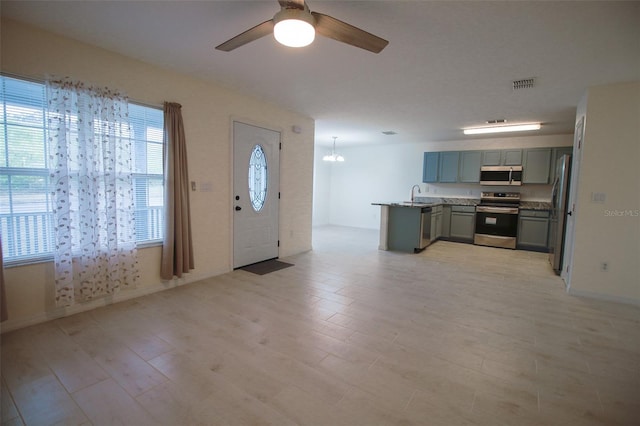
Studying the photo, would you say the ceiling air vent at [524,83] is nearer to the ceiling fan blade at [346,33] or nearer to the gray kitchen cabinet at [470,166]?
the ceiling fan blade at [346,33]

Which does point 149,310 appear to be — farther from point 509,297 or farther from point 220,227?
point 509,297

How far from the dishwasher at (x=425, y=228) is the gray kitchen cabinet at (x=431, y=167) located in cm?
164

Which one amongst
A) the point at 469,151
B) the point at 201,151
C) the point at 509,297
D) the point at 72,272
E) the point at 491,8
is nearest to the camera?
the point at 491,8

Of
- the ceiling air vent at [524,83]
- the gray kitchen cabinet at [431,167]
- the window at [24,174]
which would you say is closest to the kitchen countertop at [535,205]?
the gray kitchen cabinet at [431,167]

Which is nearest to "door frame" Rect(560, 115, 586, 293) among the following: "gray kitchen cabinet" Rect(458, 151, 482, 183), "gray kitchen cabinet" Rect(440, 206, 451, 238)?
"gray kitchen cabinet" Rect(458, 151, 482, 183)

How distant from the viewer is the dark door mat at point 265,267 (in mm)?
4332

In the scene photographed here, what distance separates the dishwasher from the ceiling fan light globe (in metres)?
4.52

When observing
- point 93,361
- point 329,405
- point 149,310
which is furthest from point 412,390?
point 149,310

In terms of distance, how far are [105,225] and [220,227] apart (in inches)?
54.1

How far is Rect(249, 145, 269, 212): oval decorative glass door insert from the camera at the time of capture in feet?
14.8

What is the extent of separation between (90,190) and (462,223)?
692 centimetres

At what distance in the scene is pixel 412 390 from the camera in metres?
Result: 1.87

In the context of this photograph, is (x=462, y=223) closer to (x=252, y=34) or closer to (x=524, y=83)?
(x=524, y=83)

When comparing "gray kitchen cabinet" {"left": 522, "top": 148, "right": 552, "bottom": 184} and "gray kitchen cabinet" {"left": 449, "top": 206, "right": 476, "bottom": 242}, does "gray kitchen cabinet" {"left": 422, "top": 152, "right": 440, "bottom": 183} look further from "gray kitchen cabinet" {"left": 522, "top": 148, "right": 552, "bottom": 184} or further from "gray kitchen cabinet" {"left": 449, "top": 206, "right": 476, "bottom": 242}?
"gray kitchen cabinet" {"left": 522, "top": 148, "right": 552, "bottom": 184}
